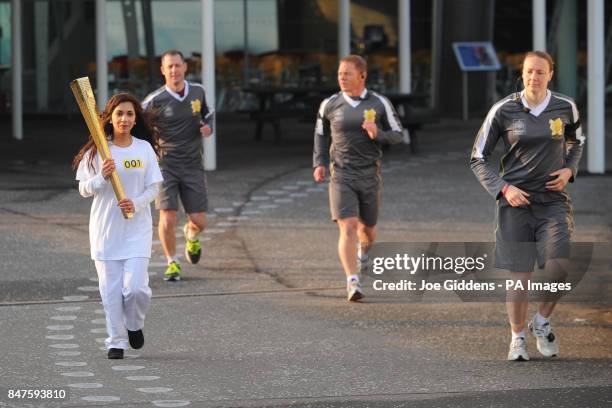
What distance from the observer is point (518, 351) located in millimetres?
9023

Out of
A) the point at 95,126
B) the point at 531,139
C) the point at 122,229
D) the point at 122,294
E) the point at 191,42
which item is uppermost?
the point at 191,42

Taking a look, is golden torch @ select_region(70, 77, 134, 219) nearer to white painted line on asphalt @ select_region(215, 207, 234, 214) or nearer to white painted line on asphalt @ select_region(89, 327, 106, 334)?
white painted line on asphalt @ select_region(89, 327, 106, 334)

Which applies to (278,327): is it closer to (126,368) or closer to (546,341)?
(126,368)

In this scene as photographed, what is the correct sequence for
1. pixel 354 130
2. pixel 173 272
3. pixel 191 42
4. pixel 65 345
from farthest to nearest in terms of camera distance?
1. pixel 191 42
2. pixel 173 272
3. pixel 354 130
4. pixel 65 345

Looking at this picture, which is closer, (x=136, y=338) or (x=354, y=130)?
(x=136, y=338)

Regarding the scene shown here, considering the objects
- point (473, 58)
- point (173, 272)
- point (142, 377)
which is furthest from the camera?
point (473, 58)

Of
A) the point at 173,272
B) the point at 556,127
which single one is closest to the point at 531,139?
the point at 556,127

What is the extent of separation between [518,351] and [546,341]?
0.20m

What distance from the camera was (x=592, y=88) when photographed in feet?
62.9

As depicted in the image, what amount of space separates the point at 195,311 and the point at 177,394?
8.81 feet

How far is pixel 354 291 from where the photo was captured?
1118cm

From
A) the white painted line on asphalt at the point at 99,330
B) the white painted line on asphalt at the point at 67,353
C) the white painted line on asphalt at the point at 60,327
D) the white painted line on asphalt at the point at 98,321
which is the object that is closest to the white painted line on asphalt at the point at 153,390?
the white painted line on asphalt at the point at 67,353

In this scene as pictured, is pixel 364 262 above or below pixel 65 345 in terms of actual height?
above

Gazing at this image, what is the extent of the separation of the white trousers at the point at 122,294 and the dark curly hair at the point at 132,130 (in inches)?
23.9
